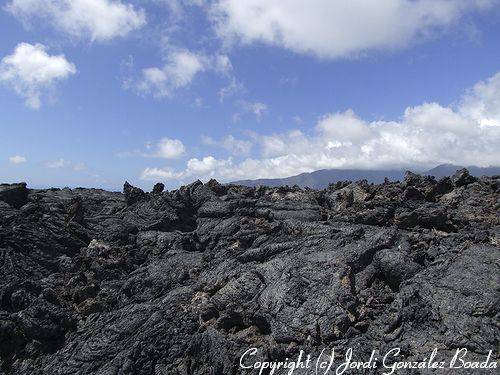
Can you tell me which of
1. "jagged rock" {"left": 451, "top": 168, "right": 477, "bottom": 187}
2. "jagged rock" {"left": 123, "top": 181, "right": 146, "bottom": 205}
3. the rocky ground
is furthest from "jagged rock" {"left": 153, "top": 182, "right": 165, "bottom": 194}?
"jagged rock" {"left": 451, "top": 168, "right": 477, "bottom": 187}

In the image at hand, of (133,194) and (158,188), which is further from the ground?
(158,188)

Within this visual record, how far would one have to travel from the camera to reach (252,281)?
25.9 metres

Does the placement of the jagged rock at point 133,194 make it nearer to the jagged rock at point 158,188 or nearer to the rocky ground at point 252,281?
the jagged rock at point 158,188

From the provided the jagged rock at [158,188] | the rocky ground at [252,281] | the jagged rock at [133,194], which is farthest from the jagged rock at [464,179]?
the jagged rock at [133,194]

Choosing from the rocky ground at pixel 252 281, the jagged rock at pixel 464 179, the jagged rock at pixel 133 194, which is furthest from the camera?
the jagged rock at pixel 133 194

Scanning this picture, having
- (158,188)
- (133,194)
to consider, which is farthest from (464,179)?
(133,194)

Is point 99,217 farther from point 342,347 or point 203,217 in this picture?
point 342,347

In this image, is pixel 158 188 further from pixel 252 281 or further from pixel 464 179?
pixel 464 179

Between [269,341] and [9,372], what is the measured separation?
15665mm

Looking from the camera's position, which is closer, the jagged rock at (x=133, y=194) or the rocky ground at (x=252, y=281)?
the rocky ground at (x=252, y=281)

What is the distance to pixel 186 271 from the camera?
30.7 m

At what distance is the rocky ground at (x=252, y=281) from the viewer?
21.1m

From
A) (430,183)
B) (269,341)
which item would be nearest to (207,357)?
(269,341)

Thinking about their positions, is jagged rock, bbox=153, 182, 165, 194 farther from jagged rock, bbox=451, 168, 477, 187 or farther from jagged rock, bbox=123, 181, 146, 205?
jagged rock, bbox=451, 168, 477, 187
